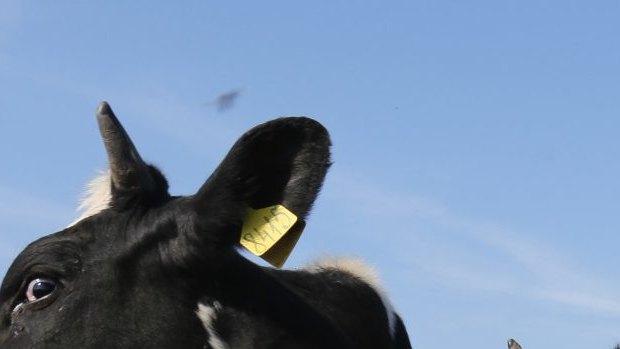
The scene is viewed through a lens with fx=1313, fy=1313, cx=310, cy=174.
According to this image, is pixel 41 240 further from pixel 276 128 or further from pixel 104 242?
pixel 276 128

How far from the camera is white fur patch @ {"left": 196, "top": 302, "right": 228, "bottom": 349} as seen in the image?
5.31m

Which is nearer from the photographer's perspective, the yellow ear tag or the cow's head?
the cow's head

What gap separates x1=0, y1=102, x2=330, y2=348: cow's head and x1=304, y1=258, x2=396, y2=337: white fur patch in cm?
133

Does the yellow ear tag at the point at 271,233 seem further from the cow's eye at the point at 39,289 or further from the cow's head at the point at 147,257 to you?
the cow's eye at the point at 39,289

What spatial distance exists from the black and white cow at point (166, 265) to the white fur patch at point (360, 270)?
Answer: 1.11 meters

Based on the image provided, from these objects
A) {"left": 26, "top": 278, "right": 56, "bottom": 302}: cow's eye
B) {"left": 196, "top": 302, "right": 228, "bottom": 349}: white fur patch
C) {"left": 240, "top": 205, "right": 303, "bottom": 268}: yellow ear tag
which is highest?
{"left": 240, "top": 205, "right": 303, "bottom": 268}: yellow ear tag

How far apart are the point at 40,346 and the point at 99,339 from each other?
0.24m

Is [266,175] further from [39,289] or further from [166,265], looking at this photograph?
[39,289]

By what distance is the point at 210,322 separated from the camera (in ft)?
17.4

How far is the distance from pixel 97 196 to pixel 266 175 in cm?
80

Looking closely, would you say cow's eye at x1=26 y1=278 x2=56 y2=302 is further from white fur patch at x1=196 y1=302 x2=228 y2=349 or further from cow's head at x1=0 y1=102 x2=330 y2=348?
white fur patch at x1=196 y1=302 x2=228 y2=349

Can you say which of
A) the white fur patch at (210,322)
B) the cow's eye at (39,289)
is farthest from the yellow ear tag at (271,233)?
the cow's eye at (39,289)

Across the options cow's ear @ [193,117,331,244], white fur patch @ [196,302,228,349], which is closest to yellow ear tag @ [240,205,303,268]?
cow's ear @ [193,117,331,244]

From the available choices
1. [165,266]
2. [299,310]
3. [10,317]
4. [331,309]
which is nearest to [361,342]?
[331,309]
